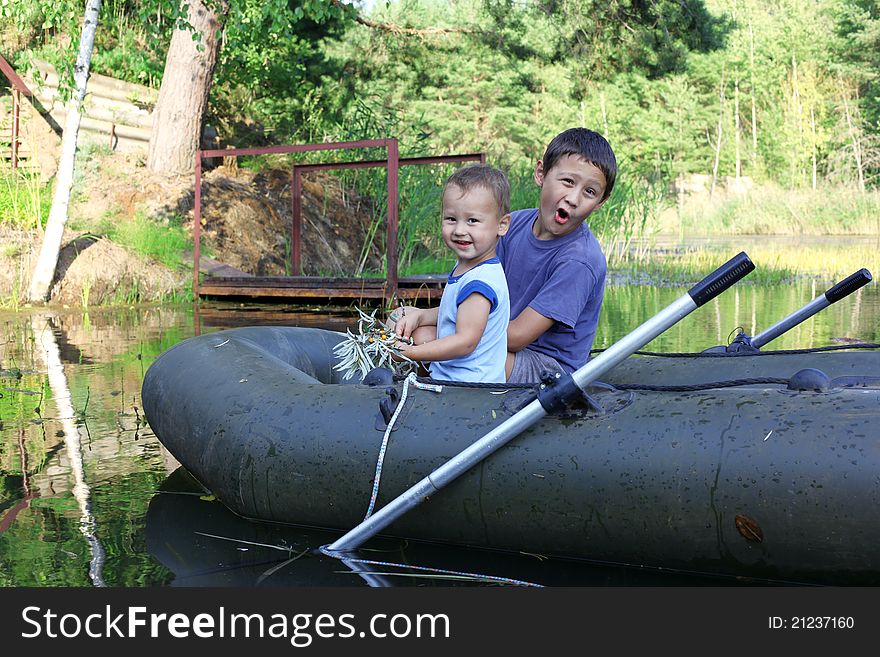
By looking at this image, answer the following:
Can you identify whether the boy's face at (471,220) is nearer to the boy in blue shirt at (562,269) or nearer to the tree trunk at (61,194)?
the boy in blue shirt at (562,269)

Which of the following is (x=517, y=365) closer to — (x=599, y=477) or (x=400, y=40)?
(x=599, y=477)

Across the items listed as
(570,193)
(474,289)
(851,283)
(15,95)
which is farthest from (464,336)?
(15,95)

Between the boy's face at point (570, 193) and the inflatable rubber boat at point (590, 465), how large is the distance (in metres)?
0.71

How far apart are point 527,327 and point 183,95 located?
10934mm

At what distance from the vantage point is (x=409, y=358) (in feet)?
10.5

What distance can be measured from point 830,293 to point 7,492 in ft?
10.2

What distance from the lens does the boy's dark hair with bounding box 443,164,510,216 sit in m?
3.18

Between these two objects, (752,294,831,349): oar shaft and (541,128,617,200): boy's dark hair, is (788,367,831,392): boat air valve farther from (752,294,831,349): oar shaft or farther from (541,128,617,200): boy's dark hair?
(752,294,831,349): oar shaft

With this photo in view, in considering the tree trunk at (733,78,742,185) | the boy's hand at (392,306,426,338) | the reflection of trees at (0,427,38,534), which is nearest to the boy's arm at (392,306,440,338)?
the boy's hand at (392,306,426,338)

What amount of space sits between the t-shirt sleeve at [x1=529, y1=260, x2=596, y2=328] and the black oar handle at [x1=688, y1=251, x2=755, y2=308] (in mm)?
855

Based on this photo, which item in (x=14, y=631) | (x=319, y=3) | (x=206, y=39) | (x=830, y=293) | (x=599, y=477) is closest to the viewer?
(x=14, y=631)

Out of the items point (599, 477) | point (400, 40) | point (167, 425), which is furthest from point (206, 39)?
point (599, 477)

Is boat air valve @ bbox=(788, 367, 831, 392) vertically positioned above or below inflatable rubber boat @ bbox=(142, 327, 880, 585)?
above

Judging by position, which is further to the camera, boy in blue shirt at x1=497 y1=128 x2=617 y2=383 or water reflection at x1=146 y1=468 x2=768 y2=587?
boy in blue shirt at x1=497 y1=128 x2=617 y2=383
